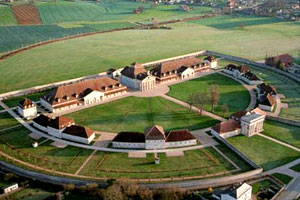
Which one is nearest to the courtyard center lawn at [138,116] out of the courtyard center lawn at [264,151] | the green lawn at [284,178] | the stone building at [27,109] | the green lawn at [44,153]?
the stone building at [27,109]

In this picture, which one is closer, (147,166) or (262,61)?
(147,166)

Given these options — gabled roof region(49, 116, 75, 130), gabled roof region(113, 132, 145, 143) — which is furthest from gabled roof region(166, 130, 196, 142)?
gabled roof region(49, 116, 75, 130)

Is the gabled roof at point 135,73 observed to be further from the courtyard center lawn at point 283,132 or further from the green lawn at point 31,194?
the green lawn at point 31,194

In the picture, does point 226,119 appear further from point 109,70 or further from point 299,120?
point 109,70

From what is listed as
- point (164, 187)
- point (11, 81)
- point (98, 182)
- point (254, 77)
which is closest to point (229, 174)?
point (164, 187)

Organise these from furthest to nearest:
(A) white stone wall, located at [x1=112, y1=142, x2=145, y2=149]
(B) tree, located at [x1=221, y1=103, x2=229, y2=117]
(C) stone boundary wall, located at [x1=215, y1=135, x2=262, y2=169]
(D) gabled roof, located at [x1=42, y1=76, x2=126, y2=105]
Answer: (D) gabled roof, located at [x1=42, y1=76, x2=126, y2=105] < (B) tree, located at [x1=221, y1=103, x2=229, y2=117] < (A) white stone wall, located at [x1=112, y1=142, x2=145, y2=149] < (C) stone boundary wall, located at [x1=215, y1=135, x2=262, y2=169]

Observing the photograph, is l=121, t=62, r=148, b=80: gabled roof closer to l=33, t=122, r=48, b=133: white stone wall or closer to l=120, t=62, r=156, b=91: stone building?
l=120, t=62, r=156, b=91: stone building
